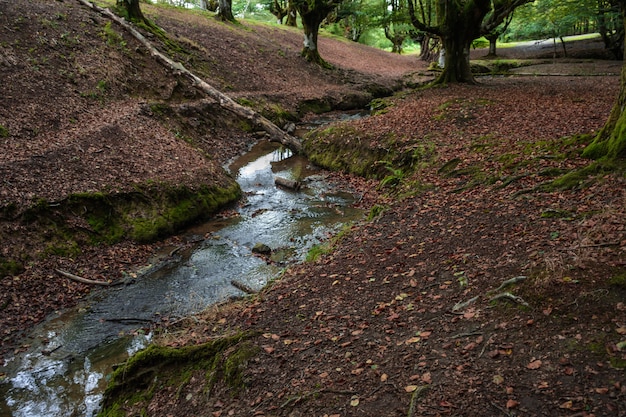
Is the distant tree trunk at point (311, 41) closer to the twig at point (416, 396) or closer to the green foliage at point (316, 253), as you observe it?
the green foliage at point (316, 253)

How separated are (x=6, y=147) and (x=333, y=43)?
32510mm

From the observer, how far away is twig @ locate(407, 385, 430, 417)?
3.81m

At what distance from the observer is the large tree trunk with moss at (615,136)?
266 inches

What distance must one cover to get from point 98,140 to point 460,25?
49.6 ft

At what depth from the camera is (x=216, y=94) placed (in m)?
17.7

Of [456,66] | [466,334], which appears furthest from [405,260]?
[456,66]

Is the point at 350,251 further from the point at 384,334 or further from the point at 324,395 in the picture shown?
the point at 324,395

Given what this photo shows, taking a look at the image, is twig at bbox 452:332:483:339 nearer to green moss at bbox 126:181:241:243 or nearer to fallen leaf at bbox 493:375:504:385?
fallen leaf at bbox 493:375:504:385

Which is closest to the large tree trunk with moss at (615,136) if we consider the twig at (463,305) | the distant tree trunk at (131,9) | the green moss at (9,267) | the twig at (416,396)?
the twig at (463,305)

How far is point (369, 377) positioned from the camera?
4.44 meters

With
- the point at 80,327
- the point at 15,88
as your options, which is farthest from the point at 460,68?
the point at 80,327

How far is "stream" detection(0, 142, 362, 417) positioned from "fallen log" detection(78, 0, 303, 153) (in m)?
3.40

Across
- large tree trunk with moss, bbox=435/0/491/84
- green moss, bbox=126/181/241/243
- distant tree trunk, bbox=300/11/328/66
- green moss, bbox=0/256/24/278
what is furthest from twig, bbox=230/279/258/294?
distant tree trunk, bbox=300/11/328/66

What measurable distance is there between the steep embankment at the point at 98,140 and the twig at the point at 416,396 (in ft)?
20.5
